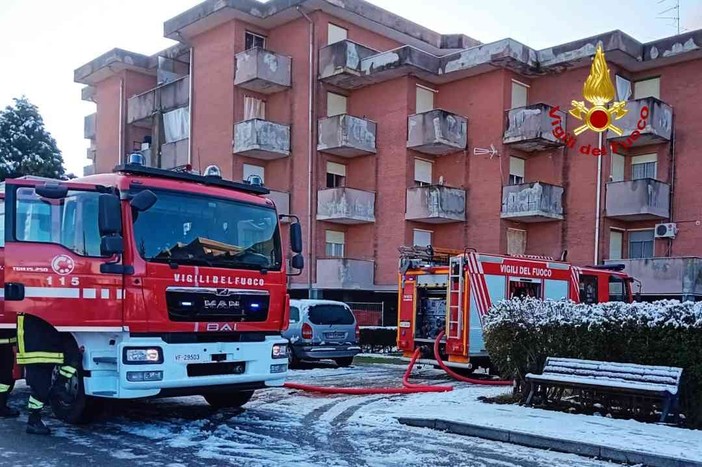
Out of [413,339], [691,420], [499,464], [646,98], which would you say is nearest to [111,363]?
[499,464]

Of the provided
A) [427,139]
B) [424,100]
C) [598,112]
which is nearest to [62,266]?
[598,112]

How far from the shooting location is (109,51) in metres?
37.5

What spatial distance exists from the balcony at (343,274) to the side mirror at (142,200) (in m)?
20.9

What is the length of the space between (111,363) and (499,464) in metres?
4.41

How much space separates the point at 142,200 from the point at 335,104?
2350cm

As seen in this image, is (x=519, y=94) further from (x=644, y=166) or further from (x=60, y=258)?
(x=60, y=258)

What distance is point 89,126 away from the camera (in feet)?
139

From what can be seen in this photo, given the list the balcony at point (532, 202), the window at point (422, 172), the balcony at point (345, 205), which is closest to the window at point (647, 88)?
the balcony at point (532, 202)

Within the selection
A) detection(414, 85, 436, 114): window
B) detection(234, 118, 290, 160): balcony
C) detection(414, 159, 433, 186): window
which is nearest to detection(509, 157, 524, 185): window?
detection(414, 159, 433, 186): window

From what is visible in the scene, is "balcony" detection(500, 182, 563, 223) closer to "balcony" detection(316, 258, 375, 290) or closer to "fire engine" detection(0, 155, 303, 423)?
"balcony" detection(316, 258, 375, 290)

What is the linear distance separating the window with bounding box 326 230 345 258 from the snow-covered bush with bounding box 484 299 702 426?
1935 centimetres

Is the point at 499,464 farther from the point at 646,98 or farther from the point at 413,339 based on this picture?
the point at 646,98

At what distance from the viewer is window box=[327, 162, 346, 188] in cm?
3112

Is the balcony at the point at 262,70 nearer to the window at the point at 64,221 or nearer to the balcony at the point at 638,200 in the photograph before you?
the balcony at the point at 638,200
